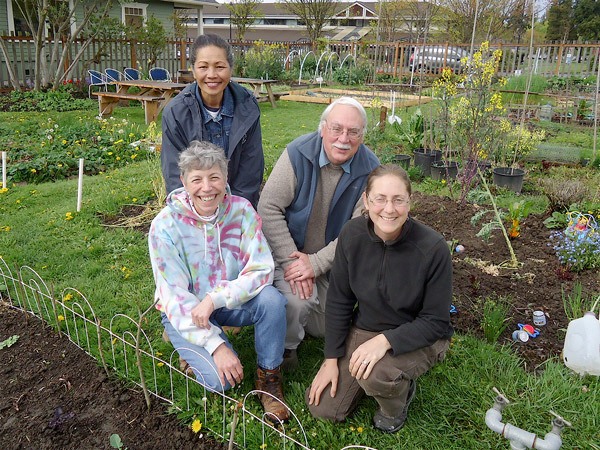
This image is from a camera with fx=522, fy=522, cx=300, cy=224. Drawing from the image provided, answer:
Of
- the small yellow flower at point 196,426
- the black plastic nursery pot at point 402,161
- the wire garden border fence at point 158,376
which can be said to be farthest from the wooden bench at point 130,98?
the small yellow flower at point 196,426

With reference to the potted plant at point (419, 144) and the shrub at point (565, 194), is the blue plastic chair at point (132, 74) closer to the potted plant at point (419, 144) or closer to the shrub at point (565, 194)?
the potted plant at point (419, 144)

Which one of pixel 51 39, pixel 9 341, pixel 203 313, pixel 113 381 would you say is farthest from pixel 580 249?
pixel 51 39

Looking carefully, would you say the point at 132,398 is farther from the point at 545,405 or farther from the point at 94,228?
the point at 94,228

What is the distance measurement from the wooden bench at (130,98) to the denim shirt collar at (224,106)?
614 cm

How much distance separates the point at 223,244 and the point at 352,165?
772 millimetres

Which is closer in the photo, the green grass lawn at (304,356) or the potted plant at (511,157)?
the green grass lawn at (304,356)

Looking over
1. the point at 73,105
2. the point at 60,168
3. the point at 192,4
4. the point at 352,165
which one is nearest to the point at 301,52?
the point at 192,4

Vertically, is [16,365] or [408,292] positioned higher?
[408,292]

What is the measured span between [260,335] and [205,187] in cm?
70

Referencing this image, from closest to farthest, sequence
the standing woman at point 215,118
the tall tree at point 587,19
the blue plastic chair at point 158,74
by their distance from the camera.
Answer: the standing woman at point 215,118 < the blue plastic chair at point 158,74 < the tall tree at point 587,19

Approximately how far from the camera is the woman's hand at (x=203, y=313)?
221cm

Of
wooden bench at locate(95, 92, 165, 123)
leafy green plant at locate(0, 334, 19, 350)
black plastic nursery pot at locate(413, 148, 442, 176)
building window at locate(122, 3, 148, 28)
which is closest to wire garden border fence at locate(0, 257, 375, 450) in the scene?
leafy green plant at locate(0, 334, 19, 350)

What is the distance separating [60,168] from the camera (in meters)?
5.75

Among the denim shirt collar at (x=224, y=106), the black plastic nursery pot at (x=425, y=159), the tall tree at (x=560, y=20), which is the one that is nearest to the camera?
the denim shirt collar at (x=224, y=106)
